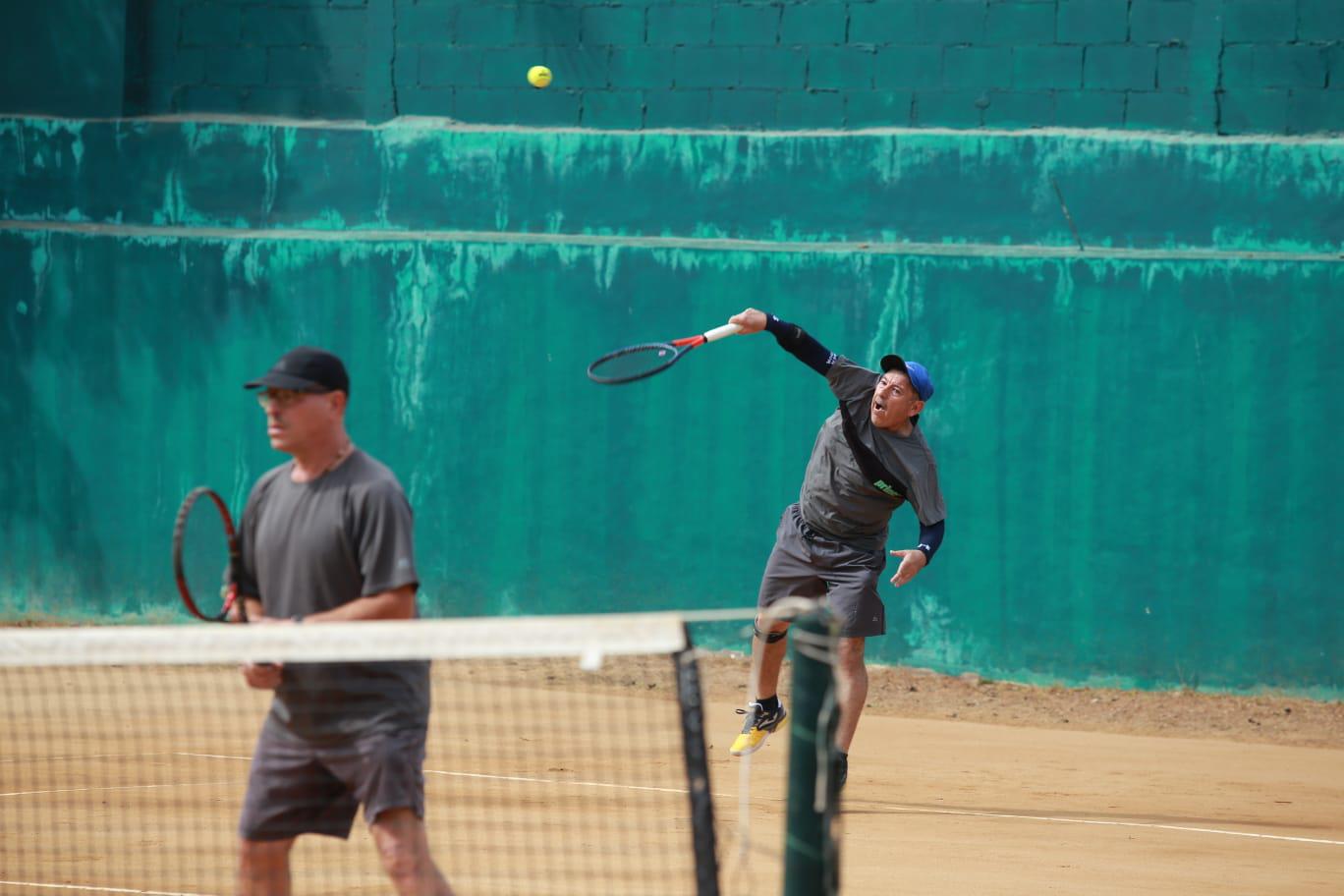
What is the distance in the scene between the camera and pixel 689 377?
10758 millimetres

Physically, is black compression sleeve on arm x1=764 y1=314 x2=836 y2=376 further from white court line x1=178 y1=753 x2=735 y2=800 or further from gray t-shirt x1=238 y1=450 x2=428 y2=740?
gray t-shirt x1=238 y1=450 x2=428 y2=740

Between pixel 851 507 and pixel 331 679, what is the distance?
3708mm

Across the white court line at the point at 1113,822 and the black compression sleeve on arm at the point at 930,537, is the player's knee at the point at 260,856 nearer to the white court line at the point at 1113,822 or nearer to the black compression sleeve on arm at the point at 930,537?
the white court line at the point at 1113,822

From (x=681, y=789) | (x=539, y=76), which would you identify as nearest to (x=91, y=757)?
(x=681, y=789)

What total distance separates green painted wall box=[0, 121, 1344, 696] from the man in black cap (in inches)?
263

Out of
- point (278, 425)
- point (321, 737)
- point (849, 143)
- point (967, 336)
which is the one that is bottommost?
point (321, 737)

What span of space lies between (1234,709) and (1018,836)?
3787 millimetres

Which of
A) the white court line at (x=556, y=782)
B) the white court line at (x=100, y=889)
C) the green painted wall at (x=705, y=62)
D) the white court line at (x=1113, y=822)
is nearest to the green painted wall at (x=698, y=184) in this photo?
the green painted wall at (x=705, y=62)

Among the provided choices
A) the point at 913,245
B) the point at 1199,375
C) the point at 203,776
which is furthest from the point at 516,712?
the point at 1199,375

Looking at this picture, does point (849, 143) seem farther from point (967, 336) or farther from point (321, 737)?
point (321, 737)

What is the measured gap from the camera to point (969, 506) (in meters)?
10.4

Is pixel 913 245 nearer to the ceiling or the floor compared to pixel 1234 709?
nearer to the ceiling

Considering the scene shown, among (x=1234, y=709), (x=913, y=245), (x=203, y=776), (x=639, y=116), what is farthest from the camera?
(x=639, y=116)

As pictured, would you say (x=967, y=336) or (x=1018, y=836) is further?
(x=967, y=336)
